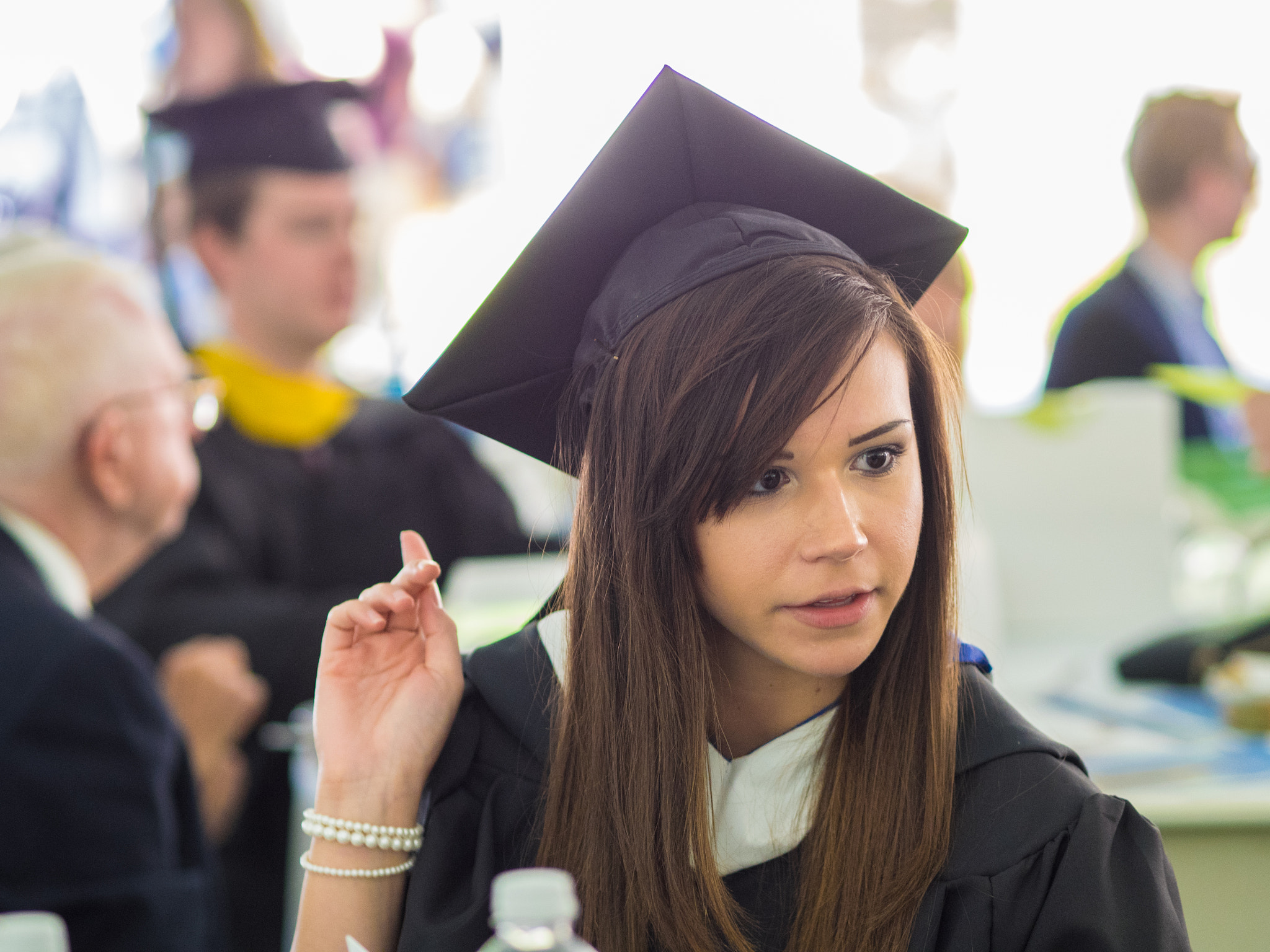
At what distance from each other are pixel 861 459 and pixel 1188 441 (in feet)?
9.56

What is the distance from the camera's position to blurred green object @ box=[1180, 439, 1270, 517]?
3016 mm

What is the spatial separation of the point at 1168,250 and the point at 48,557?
328cm

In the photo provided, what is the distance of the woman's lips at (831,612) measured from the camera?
0.92m

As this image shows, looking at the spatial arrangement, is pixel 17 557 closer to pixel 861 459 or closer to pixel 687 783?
pixel 687 783

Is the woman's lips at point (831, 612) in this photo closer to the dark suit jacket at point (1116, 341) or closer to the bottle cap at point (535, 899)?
the bottle cap at point (535, 899)

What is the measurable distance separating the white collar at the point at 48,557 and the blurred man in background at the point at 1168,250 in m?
2.81

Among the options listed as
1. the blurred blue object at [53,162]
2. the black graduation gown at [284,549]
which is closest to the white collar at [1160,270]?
the black graduation gown at [284,549]

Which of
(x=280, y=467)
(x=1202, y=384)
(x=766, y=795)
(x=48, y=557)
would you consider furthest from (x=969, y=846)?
(x=280, y=467)

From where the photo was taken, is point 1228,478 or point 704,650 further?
point 1228,478

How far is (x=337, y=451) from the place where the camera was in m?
3.10

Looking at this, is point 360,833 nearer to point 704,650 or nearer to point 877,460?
point 704,650

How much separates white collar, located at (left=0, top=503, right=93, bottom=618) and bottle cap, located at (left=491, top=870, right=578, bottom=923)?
3.79 feet

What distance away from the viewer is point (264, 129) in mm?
2906

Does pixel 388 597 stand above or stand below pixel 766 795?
above
